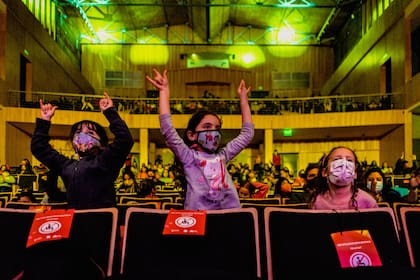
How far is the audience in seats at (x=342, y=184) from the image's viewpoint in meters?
2.86

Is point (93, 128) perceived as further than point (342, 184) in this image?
Yes

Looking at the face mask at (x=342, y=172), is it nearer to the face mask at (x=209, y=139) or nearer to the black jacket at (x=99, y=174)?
the face mask at (x=209, y=139)

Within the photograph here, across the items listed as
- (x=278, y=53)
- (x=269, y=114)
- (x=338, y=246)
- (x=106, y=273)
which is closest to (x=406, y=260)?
(x=338, y=246)

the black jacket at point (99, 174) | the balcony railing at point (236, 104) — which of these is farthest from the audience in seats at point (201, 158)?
the balcony railing at point (236, 104)

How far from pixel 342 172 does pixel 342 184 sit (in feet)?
0.27

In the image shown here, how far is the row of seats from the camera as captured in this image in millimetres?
2309

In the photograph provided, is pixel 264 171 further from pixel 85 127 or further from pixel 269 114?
pixel 85 127

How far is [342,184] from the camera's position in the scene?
2.89 metres

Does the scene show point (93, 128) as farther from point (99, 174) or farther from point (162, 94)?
point (162, 94)

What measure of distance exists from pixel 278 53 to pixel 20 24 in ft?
45.2

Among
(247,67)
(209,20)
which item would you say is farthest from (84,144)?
(247,67)

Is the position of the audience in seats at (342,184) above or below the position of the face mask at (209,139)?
below

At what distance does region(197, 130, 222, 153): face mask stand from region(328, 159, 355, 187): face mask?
2.40 ft

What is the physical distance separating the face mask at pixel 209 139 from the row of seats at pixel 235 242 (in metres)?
0.81
